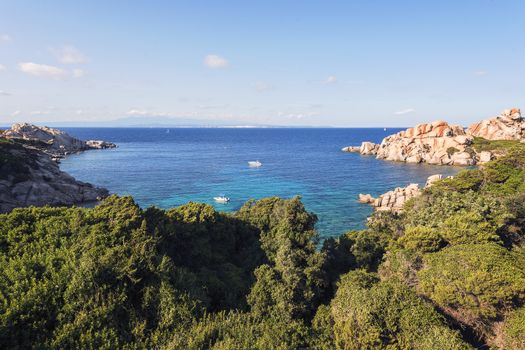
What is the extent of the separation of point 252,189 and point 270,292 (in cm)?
4602

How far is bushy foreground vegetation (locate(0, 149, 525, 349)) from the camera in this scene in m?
12.9

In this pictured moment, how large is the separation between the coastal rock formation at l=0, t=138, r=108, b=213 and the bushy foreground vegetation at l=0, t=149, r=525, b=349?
3555cm

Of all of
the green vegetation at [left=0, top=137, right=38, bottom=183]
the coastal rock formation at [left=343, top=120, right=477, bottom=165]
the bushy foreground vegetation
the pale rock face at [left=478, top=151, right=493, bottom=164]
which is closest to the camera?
the bushy foreground vegetation

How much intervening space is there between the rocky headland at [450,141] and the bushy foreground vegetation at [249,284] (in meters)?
80.2

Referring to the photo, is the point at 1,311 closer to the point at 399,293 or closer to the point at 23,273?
the point at 23,273

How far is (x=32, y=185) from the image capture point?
5009 centimetres

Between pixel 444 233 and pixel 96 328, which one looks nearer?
pixel 96 328

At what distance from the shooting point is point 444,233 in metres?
20.6

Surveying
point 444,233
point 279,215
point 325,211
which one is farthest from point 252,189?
point 444,233

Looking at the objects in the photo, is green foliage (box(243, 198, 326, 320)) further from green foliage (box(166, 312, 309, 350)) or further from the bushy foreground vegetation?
green foliage (box(166, 312, 309, 350))

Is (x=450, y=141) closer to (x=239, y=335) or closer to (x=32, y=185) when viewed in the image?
(x=239, y=335)

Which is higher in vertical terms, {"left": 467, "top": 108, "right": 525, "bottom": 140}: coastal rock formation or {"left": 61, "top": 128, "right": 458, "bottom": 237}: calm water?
{"left": 467, "top": 108, "right": 525, "bottom": 140}: coastal rock formation

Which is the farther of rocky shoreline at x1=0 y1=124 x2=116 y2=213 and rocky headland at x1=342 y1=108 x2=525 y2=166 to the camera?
rocky headland at x1=342 y1=108 x2=525 y2=166

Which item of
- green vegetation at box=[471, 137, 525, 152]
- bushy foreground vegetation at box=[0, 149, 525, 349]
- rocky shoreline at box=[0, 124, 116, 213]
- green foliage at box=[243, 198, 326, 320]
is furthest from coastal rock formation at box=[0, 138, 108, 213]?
green vegetation at box=[471, 137, 525, 152]
